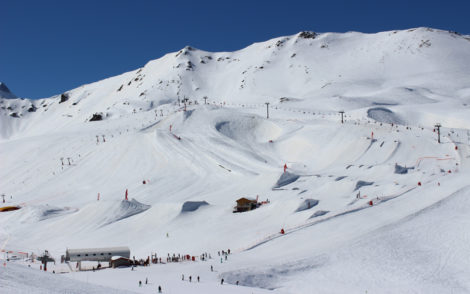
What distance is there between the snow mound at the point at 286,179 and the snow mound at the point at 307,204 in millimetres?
9641

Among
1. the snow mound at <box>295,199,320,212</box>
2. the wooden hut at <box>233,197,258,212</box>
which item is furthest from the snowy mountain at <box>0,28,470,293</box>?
the wooden hut at <box>233,197,258,212</box>

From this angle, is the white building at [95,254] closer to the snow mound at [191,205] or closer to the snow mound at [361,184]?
the snow mound at [191,205]

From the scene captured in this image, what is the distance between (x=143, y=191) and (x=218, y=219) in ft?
53.3

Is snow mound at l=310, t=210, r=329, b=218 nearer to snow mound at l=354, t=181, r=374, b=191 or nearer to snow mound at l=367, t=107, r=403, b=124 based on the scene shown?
snow mound at l=354, t=181, r=374, b=191

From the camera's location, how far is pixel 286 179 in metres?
57.4

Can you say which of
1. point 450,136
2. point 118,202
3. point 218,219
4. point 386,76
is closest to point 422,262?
point 218,219

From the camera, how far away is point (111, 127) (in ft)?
295

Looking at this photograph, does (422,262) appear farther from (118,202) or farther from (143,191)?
(143,191)

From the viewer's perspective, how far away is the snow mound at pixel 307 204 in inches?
1787

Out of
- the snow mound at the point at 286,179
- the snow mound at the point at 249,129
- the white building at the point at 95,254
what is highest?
the snow mound at the point at 249,129

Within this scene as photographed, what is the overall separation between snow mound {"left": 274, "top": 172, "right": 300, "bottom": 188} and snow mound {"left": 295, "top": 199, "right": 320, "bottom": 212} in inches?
380

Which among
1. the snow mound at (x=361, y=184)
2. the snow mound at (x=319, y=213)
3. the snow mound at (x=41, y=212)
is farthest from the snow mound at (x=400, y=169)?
the snow mound at (x=41, y=212)

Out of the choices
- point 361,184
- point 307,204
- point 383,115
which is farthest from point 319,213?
point 383,115

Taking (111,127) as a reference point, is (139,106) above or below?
above
